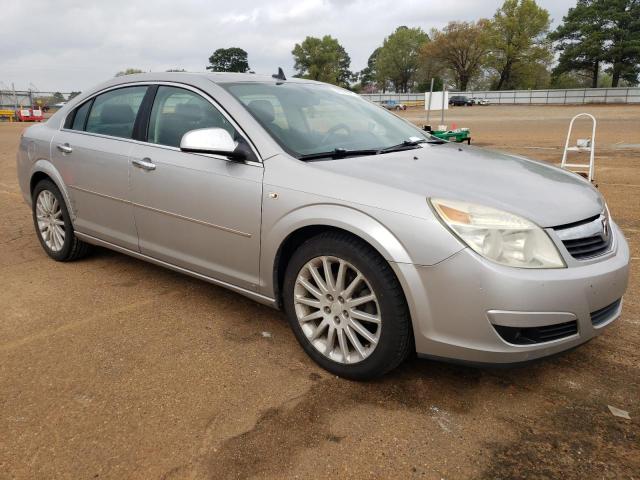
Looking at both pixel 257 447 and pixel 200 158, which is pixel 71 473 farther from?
pixel 200 158

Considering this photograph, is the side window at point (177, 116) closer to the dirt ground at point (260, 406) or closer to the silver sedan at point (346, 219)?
the silver sedan at point (346, 219)

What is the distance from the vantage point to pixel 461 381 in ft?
9.36

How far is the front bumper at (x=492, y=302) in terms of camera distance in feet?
7.59

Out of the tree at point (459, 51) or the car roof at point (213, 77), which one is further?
the tree at point (459, 51)

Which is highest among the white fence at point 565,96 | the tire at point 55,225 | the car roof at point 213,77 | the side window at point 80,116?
the white fence at point 565,96

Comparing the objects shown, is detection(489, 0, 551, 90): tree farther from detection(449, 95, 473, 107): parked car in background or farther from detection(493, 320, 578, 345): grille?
detection(493, 320, 578, 345): grille

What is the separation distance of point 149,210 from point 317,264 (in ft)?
4.73

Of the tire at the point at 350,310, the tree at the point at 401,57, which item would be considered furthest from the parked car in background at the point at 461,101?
the tire at the point at 350,310

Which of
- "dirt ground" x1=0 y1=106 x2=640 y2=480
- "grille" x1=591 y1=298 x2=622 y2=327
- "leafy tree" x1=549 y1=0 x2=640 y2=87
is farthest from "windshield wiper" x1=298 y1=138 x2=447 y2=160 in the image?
"leafy tree" x1=549 y1=0 x2=640 y2=87

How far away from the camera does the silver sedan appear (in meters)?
2.38

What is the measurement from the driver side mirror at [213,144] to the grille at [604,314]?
6.50ft

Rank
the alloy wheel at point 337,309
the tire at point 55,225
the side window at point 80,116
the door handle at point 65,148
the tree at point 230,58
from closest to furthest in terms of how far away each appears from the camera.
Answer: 1. the alloy wheel at point 337,309
2. the door handle at point 65,148
3. the side window at point 80,116
4. the tire at point 55,225
5. the tree at point 230,58

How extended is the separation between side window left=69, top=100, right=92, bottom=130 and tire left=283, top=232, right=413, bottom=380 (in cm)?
255

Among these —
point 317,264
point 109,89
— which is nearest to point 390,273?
point 317,264
